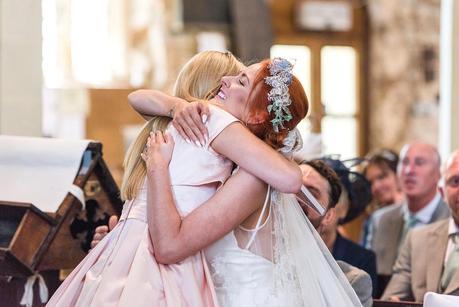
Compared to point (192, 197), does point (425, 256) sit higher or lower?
lower

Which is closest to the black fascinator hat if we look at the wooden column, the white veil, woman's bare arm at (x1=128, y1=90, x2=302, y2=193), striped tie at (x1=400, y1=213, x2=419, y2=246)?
striped tie at (x1=400, y1=213, x2=419, y2=246)

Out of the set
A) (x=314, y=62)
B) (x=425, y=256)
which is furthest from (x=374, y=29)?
(x=425, y=256)

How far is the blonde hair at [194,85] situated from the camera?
302 centimetres

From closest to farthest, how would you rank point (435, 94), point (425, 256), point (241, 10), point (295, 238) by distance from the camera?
point (295, 238) < point (425, 256) < point (241, 10) < point (435, 94)

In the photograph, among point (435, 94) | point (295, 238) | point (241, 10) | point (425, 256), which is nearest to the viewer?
point (295, 238)

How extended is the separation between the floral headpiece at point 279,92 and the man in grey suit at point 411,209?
344 centimetres

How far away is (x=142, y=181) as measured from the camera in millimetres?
2955

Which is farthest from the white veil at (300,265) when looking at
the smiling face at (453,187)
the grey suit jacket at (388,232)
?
the grey suit jacket at (388,232)

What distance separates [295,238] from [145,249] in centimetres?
51

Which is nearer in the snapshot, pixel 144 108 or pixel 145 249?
pixel 145 249

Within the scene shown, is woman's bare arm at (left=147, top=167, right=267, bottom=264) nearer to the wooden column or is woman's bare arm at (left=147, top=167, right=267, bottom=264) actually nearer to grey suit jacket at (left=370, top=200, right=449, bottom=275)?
the wooden column

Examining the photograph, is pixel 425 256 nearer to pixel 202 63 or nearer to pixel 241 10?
pixel 202 63

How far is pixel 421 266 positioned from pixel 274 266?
2199 mm

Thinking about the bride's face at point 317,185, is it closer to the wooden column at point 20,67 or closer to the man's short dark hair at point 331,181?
the man's short dark hair at point 331,181
